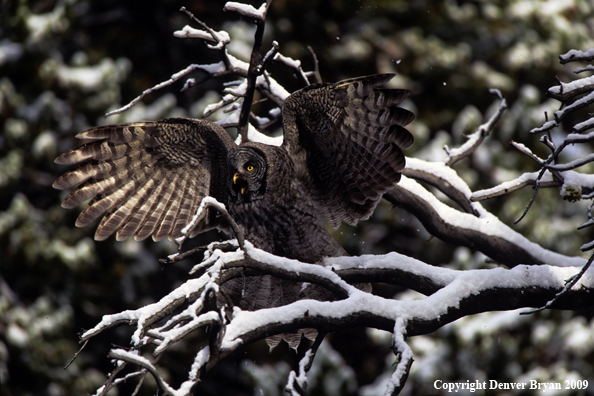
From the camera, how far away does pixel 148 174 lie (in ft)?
12.4

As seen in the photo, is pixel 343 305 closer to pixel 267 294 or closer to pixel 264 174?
pixel 267 294

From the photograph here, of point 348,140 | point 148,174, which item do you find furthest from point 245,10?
point 148,174

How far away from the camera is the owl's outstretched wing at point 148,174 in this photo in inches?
139

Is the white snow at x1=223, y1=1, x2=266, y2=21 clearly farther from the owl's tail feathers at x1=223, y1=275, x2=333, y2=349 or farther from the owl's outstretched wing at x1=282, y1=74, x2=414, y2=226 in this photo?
the owl's tail feathers at x1=223, y1=275, x2=333, y2=349

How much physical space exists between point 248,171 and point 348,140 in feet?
2.13

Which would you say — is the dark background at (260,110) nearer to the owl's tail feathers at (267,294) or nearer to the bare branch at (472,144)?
the bare branch at (472,144)

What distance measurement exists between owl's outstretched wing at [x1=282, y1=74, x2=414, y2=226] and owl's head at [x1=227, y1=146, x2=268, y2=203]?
21 cm

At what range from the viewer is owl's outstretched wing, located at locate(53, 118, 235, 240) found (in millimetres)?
3523

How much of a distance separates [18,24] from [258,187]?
6.19m

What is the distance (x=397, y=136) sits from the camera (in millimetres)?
3373

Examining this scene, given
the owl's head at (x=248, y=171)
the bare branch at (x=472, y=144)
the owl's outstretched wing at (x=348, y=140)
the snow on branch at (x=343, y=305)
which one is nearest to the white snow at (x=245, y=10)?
the owl's outstretched wing at (x=348, y=140)

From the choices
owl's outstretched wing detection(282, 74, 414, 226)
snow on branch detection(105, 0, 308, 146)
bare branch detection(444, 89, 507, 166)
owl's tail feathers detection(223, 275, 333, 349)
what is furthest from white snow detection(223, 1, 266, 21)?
bare branch detection(444, 89, 507, 166)

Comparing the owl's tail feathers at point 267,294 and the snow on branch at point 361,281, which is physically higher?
the snow on branch at point 361,281

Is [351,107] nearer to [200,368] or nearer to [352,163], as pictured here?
[352,163]
